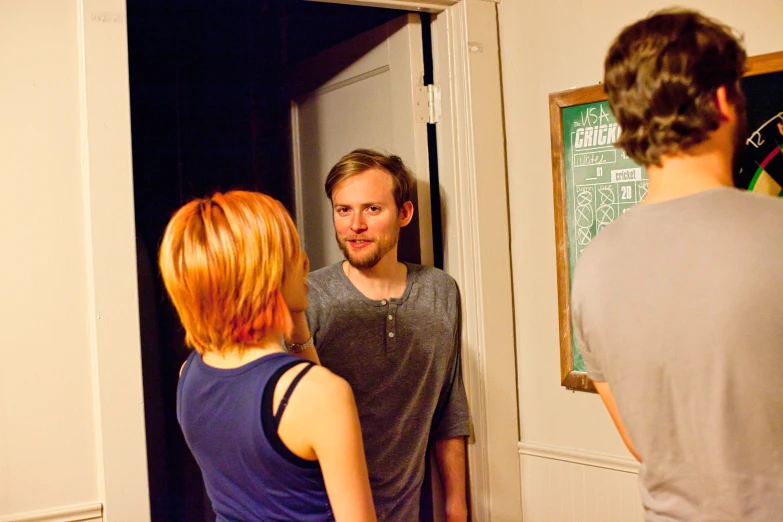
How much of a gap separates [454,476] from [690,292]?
1.34m

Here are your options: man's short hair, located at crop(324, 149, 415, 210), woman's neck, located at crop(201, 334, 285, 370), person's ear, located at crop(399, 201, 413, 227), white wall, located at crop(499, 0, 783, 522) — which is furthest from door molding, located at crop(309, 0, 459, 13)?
woman's neck, located at crop(201, 334, 285, 370)

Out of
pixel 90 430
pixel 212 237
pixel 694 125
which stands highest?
pixel 694 125

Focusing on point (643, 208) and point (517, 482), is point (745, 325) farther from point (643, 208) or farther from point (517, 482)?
point (517, 482)


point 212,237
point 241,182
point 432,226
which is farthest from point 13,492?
point 241,182

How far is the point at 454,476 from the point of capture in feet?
7.12

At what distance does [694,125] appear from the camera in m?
1.04

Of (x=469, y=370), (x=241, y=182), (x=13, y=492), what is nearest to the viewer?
(x=13, y=492)

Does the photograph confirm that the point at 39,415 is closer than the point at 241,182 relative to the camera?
Yes

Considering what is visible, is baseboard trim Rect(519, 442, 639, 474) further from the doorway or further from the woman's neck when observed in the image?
the doorway

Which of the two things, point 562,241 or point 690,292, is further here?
point 562,241

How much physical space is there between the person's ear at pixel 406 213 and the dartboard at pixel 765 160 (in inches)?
35.7

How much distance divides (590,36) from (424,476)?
138cm

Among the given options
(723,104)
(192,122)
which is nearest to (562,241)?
(723,104)

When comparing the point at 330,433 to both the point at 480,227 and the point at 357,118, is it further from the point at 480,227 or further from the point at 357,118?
the point at 357,118
